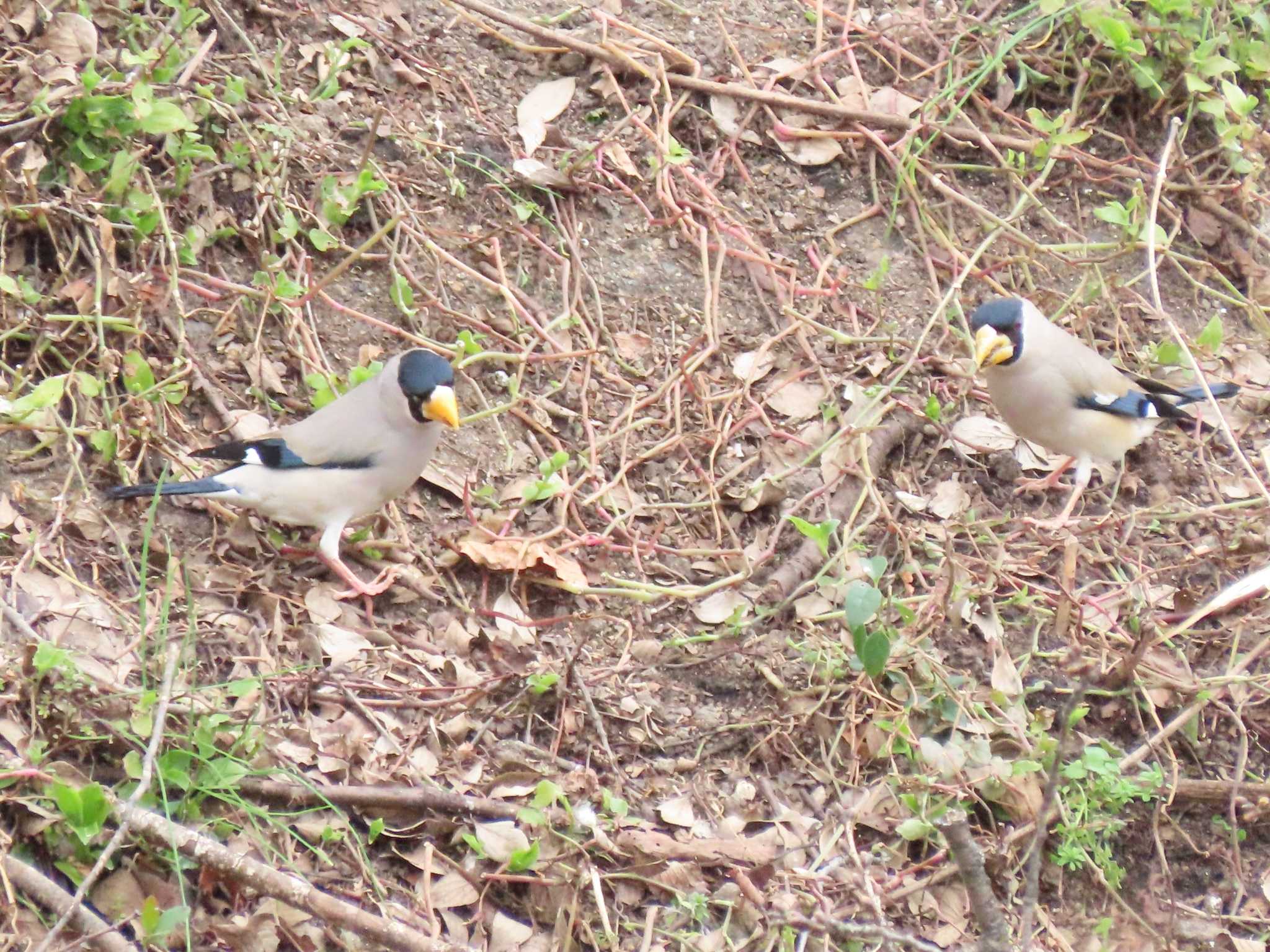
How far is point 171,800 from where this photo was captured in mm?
3541

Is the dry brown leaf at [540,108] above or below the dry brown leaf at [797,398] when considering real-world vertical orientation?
above

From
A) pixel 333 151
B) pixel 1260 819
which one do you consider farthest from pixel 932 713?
pixel 333 151

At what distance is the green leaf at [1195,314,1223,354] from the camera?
218 inches

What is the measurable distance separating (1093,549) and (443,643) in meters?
2.40

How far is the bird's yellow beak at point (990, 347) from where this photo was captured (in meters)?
5.19

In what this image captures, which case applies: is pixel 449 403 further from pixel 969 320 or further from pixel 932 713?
pixel 969 320

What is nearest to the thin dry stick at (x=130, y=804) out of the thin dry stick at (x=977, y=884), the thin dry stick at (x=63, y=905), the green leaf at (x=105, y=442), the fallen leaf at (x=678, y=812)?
the thin dry stick at (x=63, y=905)

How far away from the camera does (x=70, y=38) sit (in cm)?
504

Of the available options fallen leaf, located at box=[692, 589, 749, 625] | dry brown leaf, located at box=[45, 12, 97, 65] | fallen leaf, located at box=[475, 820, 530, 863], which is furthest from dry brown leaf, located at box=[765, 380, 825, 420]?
dry brown leaf, located at box=[45, 12, 97, 65]

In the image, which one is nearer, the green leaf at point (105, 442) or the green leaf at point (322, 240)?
the green leaf at point (105, 442)

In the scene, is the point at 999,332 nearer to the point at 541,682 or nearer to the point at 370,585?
the point at 541,682

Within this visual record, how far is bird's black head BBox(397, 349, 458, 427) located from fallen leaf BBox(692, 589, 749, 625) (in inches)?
40.1

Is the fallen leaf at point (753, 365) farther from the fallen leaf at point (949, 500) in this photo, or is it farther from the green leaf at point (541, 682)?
the green leaf at point (541, 682)

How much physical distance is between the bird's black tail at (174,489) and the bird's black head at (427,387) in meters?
0.66
